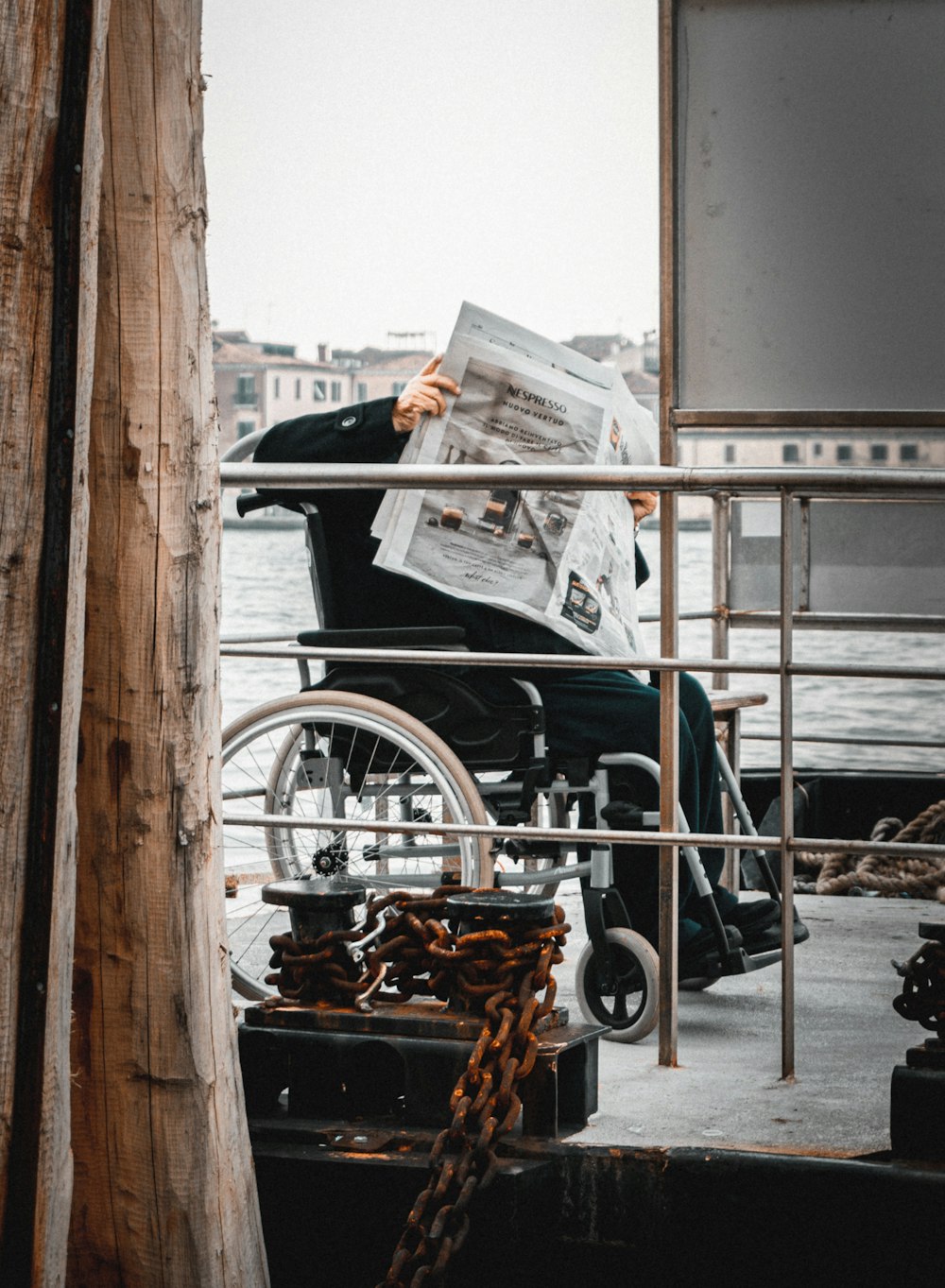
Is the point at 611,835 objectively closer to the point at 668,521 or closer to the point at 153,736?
the point at 668,521

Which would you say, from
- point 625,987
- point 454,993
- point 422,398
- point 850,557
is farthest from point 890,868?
point 454,993

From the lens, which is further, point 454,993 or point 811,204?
point 811,204

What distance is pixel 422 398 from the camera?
3262mm

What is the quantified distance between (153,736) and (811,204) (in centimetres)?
157

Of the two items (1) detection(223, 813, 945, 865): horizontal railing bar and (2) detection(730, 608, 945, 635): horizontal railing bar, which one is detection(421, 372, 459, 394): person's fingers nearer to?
(1) detection(223, 813, 945, 865): horizontal railing bar

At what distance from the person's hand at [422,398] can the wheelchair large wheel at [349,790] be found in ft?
1.89

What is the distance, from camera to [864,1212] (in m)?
2.30

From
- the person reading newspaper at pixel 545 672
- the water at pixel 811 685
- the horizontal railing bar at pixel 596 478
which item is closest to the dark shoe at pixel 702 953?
the person reading newspaper at pixel 545 672

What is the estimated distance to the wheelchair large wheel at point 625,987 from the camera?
3.12 metres

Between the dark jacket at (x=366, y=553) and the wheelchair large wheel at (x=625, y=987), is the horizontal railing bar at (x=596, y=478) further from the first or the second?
the wheelchair large wheel at (x=625, y=987)

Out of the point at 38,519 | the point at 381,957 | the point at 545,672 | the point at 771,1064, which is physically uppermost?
the point at 38,519

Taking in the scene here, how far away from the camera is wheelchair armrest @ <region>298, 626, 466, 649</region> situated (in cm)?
337

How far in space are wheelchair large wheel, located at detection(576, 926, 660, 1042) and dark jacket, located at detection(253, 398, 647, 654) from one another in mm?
664

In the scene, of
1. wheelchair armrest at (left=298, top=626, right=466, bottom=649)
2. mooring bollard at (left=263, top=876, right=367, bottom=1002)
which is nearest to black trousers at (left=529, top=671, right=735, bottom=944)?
wheelchair armrest at (left=298, top=626, right=466, bottom=649)
